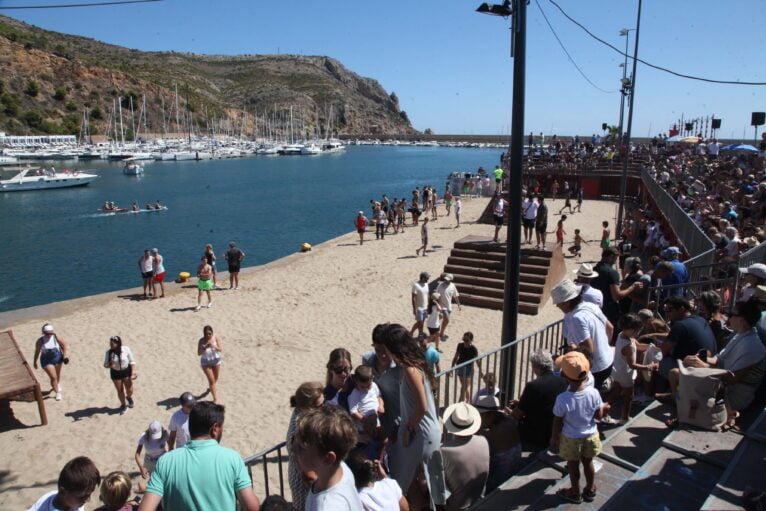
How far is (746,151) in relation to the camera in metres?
28.0

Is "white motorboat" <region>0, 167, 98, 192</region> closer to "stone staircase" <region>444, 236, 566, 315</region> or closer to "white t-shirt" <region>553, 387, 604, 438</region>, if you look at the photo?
"stone staircase" <region>444, 236, 566, 315</region>

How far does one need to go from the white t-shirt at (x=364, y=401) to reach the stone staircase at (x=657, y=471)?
1.16 m

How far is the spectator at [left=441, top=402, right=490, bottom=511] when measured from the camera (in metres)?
4.45

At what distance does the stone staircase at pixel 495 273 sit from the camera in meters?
15.2

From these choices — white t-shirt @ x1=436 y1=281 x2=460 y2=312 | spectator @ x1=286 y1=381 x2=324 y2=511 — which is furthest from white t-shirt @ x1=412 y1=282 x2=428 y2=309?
spectator @ x1=286 y1=381 x2=324 y2=511

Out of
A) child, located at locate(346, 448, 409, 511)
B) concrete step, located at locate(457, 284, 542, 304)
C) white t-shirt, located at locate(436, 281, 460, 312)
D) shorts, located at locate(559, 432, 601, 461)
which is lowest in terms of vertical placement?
concrete step, located at locate(457, 284, 542, 304)

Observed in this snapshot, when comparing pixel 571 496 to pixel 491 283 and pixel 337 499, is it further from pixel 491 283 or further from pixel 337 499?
pixel 491 283

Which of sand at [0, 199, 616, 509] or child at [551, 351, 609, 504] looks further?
sand at [0, 199, 616, 509]

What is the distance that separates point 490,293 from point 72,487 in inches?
514

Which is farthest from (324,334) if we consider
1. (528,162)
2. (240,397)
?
(528,162)

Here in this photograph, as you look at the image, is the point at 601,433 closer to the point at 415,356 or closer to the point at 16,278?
the point at 415,356

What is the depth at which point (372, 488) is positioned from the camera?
10.9 feet

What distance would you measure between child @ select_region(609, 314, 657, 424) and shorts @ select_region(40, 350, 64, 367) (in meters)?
10.0

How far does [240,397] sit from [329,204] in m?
44.1
